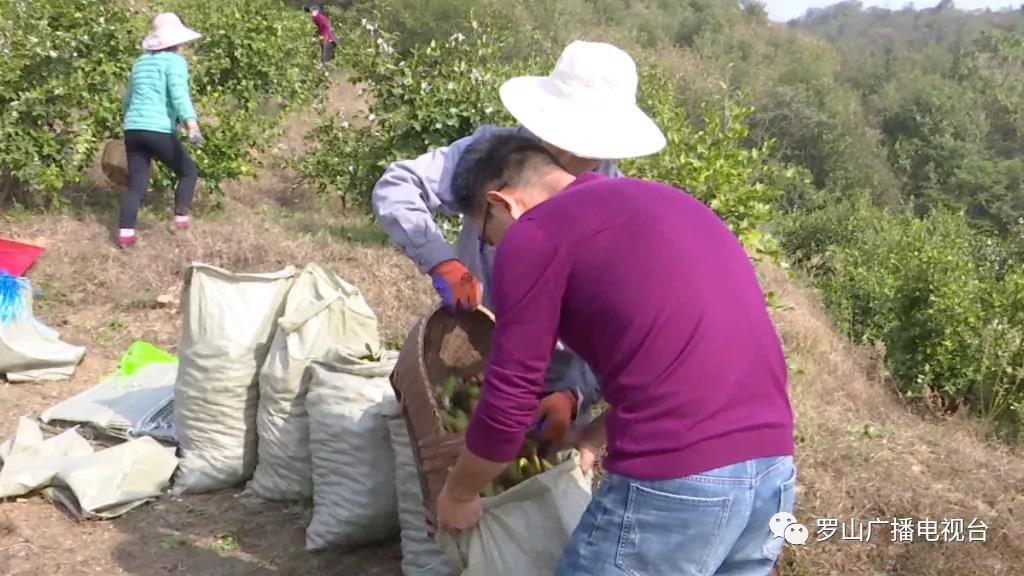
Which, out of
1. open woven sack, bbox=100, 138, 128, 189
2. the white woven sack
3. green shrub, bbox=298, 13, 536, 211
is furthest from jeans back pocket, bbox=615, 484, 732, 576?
open woven sack, bbox=100, 138, 128, 189

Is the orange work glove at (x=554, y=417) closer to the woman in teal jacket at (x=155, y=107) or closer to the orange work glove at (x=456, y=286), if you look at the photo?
the orange work glove at (x=456, y=286)

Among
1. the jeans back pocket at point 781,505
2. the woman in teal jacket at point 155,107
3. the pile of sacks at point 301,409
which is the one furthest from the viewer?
the woman in teal jacket at point 155,107

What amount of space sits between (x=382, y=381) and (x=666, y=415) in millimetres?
1600

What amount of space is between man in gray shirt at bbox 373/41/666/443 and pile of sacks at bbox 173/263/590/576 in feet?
1.87

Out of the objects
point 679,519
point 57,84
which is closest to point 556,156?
point 679,519

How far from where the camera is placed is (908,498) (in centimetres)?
317

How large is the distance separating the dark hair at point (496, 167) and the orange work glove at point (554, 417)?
47 cm

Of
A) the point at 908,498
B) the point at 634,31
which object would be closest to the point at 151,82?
the point at 908,498

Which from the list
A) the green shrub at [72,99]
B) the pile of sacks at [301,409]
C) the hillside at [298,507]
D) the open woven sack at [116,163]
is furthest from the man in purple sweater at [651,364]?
the green shrub at [72,99]

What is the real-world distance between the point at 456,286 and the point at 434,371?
254 mm

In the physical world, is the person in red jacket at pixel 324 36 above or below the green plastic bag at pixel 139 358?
below

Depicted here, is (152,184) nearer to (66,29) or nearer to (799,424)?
(66,29)

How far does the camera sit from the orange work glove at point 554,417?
2166 millimetres

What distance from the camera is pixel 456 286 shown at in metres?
2.31
